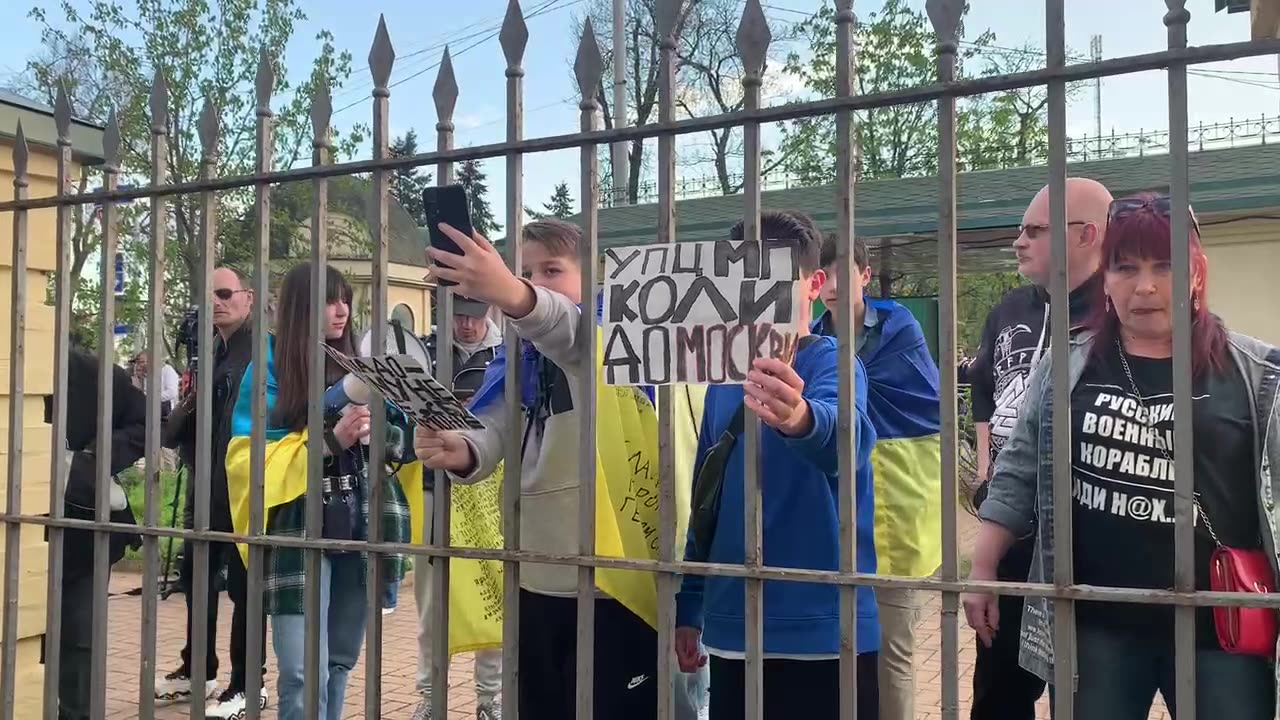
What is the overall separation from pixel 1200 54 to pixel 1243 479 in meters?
0.85

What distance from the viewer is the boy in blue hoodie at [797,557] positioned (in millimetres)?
2250

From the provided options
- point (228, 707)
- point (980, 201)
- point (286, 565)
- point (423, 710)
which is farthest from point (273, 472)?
point (980, 201)

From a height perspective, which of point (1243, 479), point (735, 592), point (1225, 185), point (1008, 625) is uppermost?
point (1225, 185)

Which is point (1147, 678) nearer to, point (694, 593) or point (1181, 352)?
point (1181, 352)

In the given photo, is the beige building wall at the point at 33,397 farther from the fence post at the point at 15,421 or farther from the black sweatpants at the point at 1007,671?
the black sweatpants at the point at 1007,671

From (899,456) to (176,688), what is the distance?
387cm

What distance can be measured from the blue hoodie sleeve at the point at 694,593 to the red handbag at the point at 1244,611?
1102 millimetres

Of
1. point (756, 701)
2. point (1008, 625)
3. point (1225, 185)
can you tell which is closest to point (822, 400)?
point (756, 701)

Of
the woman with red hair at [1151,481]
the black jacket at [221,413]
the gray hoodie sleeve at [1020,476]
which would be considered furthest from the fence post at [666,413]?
the black jacket at [221,413]

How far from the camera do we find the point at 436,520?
8.27 feet

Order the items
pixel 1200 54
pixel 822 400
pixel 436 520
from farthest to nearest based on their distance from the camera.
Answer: pixel 436 520 → pixel 822 400 → pixel 1200 54

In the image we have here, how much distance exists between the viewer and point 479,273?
216 cm

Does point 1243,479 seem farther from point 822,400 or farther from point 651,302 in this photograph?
point 651,302

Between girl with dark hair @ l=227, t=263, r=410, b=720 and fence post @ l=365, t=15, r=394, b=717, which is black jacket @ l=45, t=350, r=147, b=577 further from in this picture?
fence post @ l=365, t=15, r=394, b=717
